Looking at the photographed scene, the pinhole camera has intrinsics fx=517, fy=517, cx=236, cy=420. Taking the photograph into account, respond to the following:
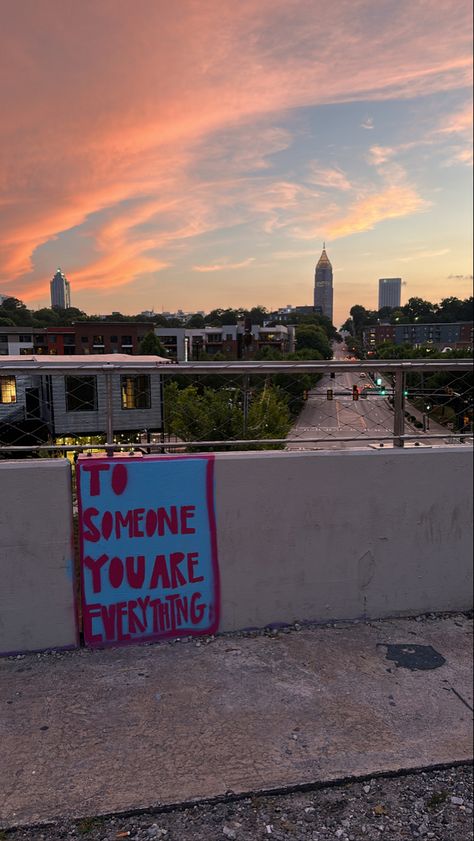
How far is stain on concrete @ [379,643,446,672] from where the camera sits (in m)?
3.32

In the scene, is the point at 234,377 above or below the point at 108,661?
above

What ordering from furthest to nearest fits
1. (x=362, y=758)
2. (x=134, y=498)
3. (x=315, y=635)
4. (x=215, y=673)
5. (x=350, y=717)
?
(x=315, y=635) < (x=134, y=498) < (x=215, y=673) < (x=350, y=717) < (x=362, y=758)

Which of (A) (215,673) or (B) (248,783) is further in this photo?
(A) (215,673)

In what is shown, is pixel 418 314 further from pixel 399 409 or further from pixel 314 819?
pixel 314 819

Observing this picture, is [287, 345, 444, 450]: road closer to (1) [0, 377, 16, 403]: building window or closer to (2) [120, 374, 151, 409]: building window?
(2) [120, 374, 151, 409]: building window

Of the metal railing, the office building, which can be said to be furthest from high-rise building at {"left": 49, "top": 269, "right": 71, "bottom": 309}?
the office building

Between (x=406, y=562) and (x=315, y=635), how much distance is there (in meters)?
0.87

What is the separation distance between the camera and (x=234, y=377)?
13.2 feet

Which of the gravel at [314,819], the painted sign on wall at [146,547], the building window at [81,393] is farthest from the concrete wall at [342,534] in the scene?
the gravel at [314,819]

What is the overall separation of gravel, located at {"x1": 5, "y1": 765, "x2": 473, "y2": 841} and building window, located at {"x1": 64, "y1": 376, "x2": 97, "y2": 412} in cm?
227

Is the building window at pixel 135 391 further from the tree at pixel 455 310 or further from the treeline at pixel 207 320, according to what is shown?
the tree at pixel 455 310

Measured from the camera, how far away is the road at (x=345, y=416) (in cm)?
381

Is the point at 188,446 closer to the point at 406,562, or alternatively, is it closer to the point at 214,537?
the point at 214,537

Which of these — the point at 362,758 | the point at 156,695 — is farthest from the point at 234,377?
the point at 362,758
